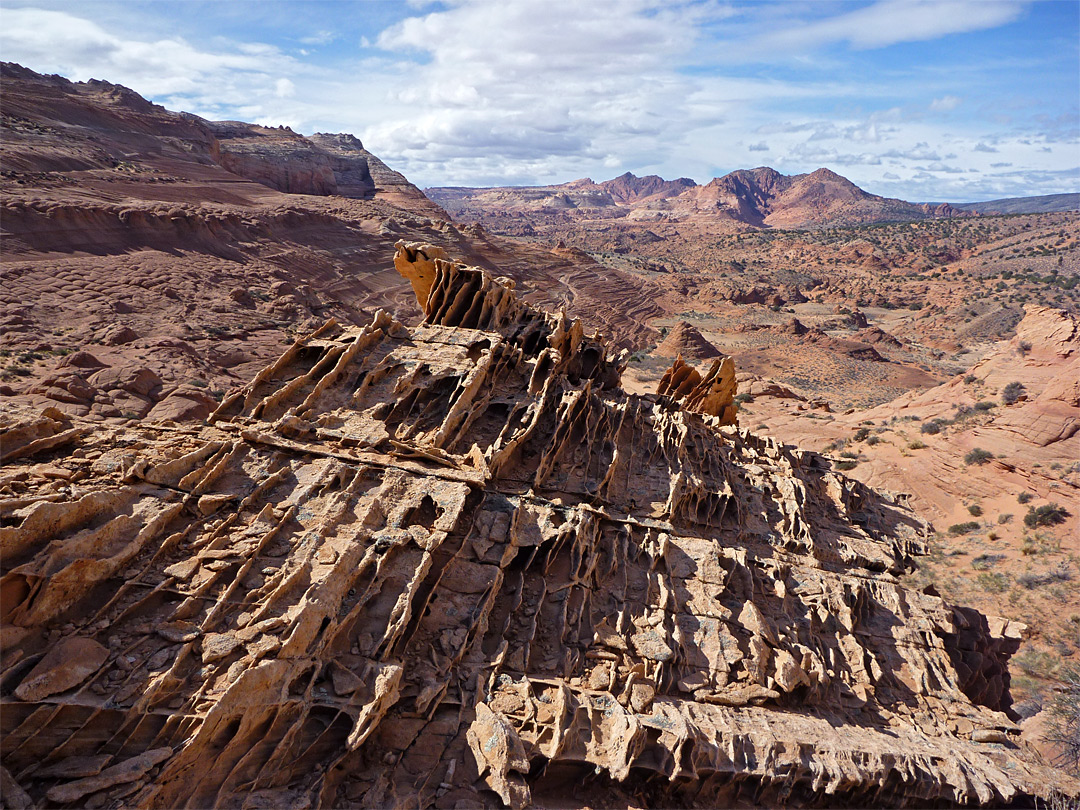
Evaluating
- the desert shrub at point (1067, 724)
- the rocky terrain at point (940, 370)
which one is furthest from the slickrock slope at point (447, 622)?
the rocky terrain at point (940, 370)

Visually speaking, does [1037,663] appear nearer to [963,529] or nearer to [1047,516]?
[963,529]

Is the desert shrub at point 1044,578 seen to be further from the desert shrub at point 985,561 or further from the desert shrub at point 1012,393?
the desert shrub at point 1012,393

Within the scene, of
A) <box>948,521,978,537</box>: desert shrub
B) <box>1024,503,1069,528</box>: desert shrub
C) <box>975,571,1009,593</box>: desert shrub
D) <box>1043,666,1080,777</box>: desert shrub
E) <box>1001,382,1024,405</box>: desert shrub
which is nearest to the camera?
<box>1043,666,1080,777</box>: desert shrub

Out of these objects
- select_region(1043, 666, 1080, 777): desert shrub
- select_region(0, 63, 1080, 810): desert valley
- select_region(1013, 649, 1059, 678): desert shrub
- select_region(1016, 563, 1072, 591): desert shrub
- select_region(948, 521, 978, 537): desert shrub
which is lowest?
select_region(1013, 649, 1059, 678): desert shrub

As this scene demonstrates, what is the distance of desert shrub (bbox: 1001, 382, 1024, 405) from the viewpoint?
33781mm

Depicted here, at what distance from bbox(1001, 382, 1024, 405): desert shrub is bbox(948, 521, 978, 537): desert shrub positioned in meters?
10.3

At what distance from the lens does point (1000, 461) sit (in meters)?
30.2

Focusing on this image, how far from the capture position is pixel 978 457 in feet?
100

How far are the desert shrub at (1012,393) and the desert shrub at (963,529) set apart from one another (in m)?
10.3

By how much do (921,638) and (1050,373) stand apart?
2782cm

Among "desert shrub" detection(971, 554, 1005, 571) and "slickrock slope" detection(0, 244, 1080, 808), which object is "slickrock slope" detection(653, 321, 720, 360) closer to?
"desert shrub" detection(971, 554, 1005, 571)

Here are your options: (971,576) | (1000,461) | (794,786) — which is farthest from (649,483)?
(1000,461)

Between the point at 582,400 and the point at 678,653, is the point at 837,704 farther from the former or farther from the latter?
the point at 582,400

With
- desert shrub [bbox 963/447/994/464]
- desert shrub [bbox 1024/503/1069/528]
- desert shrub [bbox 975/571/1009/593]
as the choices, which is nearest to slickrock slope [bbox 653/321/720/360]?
desert shrub [bbox 963/447/994/464]
